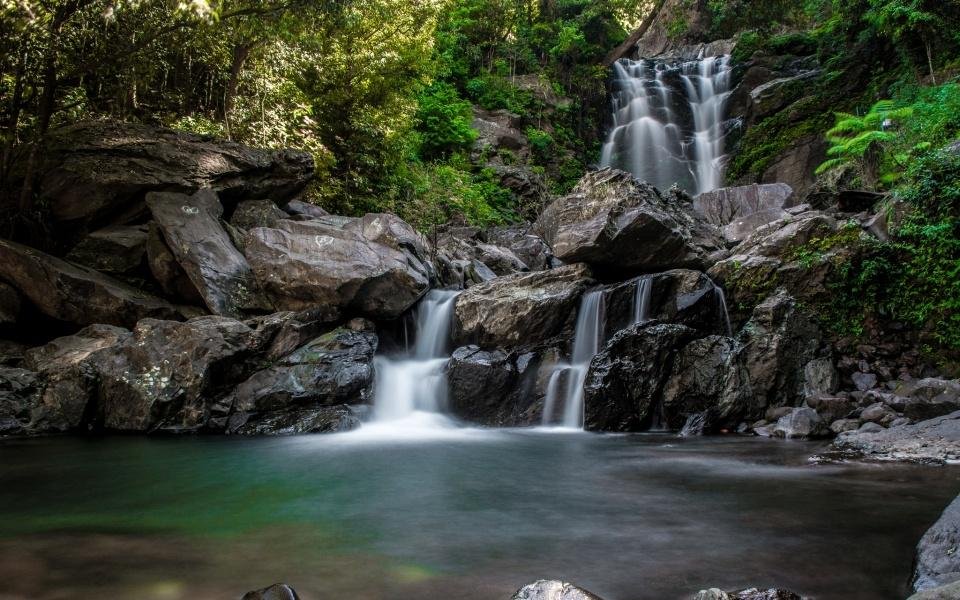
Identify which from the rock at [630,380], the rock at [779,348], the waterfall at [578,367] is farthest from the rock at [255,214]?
the rock at [779,348]

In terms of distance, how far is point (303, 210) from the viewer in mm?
13273

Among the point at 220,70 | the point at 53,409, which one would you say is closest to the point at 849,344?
the point at 53,409

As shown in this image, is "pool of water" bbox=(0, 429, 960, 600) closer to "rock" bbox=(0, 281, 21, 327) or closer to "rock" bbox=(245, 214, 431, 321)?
"rock" bbox=(0, 281, 21, 327)

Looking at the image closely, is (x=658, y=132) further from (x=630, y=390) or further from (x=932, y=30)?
(x=630, y=390)

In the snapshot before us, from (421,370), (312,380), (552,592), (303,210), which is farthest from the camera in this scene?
(303,210)

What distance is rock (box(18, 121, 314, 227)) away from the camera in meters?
10.6

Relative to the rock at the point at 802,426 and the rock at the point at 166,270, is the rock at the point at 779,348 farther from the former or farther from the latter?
the rock at the point at 166,270

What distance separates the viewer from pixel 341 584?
10.9 ft

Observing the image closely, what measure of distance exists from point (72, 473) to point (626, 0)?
30296 millimetres

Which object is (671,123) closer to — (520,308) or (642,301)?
(642,301)

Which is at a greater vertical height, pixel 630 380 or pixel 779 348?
pixel 779 348

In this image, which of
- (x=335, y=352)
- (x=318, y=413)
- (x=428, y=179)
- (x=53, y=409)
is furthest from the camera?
(x=428, y=179)

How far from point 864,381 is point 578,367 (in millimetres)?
4299

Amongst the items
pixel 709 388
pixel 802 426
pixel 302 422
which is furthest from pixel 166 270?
pixel 802 426
